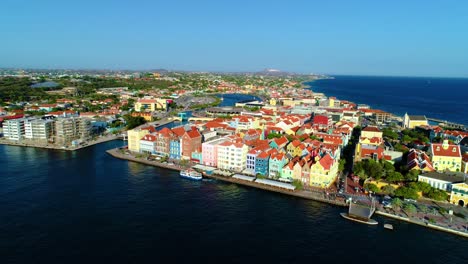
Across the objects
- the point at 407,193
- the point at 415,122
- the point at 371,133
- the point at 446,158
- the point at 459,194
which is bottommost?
the point at 407,193

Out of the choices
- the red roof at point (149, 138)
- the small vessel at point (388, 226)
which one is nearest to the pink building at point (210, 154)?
the red roof at point (149, 138)

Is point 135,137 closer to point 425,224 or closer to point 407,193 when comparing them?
point 407,193

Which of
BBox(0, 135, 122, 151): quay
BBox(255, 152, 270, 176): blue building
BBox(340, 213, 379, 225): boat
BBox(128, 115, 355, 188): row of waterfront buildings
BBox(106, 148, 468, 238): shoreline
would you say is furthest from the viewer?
BBox(0, 135, 122, 151): quay

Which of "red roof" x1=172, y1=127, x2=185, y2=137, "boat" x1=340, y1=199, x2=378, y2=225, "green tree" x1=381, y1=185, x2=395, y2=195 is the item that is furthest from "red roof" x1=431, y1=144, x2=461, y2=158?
"red roof" x1=172, y1=127, x2=185, y2=137

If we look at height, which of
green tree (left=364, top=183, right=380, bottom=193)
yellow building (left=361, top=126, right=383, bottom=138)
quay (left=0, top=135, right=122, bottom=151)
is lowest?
quay (left=0, top=135, right=122, bottom=151)

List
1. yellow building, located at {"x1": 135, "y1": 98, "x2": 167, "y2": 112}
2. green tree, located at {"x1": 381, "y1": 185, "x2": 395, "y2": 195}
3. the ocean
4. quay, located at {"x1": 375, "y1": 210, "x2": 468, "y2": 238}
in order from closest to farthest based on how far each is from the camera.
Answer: the ocean, quay, located at {"x1": 375, "y1": 210, "x2": 468, "y2": 238}, green tree, located at {"x1": 381, "y1": 185, "x2": 395, "y2": 195}, yellow building, located at {"x1": 135, "y1": 98, "x2": 167, "y2": 112}

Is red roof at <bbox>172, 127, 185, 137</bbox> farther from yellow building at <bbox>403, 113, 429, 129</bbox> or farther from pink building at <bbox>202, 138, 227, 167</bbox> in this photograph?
yellow building at <bbox>403, 113, 429, 129</bbox>

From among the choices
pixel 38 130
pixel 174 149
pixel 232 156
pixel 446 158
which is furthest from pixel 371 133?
pixel 38 130
